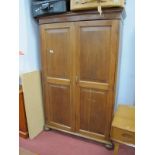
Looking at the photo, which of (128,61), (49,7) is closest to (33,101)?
(49,7)

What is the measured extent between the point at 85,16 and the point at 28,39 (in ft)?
2.92

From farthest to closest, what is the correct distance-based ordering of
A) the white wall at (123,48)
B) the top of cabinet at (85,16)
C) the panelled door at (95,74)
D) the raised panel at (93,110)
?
1. the white wall at (123,48)
2. the raised panel at (93,110)
3. the panelled door at (95,74)
4. the top of cabinet at (85,16)

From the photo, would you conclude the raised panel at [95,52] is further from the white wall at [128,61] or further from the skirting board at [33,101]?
the skirting board at [33,101]

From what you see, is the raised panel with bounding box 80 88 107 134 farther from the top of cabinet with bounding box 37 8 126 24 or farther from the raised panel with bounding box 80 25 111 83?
the top of cabinet with bounding box 37 8 126 24

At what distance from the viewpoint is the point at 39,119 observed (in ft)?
7.61

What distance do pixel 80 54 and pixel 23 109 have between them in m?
1.03

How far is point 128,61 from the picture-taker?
2.10 meters

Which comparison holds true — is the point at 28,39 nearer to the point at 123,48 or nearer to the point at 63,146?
the point at 123,48

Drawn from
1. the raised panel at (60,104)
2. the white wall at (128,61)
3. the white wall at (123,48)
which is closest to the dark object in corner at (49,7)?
the white wall at (123,48)

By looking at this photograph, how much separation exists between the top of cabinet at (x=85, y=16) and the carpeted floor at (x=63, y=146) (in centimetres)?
154

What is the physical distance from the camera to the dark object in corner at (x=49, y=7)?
Result: 1.82m

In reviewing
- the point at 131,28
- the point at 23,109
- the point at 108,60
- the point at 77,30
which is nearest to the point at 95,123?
the point at 108,60
